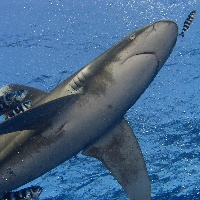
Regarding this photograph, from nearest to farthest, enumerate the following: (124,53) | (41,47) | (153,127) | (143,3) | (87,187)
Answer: (124,53) < (143,3) < (41,47) < (153,127) < (87,187)

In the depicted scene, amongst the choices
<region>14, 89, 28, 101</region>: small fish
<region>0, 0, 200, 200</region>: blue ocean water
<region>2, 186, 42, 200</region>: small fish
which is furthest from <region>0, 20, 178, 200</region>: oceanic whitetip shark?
<region>0, 0, 200, 200</region>: blue ocean water

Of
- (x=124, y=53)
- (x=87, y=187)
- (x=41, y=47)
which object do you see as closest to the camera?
(x=124, y=53)

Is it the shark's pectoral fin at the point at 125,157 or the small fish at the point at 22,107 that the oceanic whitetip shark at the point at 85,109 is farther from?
the small fish at the point at 22,107

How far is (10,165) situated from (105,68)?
2591 mm

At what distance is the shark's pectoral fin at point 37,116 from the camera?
4492mm

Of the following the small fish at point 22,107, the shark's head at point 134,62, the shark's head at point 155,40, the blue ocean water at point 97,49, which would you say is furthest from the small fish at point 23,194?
the blue ocean water at point 97,49

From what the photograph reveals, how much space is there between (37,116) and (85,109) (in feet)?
2.75

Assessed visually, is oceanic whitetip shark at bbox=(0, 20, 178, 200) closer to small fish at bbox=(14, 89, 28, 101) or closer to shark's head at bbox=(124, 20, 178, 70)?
shark's head at bbox=(124, 20, 178, 70)

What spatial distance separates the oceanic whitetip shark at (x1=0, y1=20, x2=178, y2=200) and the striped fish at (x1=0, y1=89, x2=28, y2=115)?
43cm

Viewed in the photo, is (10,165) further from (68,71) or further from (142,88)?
(68,71)

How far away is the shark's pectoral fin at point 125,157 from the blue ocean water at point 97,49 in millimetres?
8251

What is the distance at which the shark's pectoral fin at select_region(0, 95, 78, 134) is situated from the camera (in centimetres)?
449

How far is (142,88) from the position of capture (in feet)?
15.1

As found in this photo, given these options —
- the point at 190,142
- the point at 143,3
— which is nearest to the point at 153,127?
the point at 190,142
